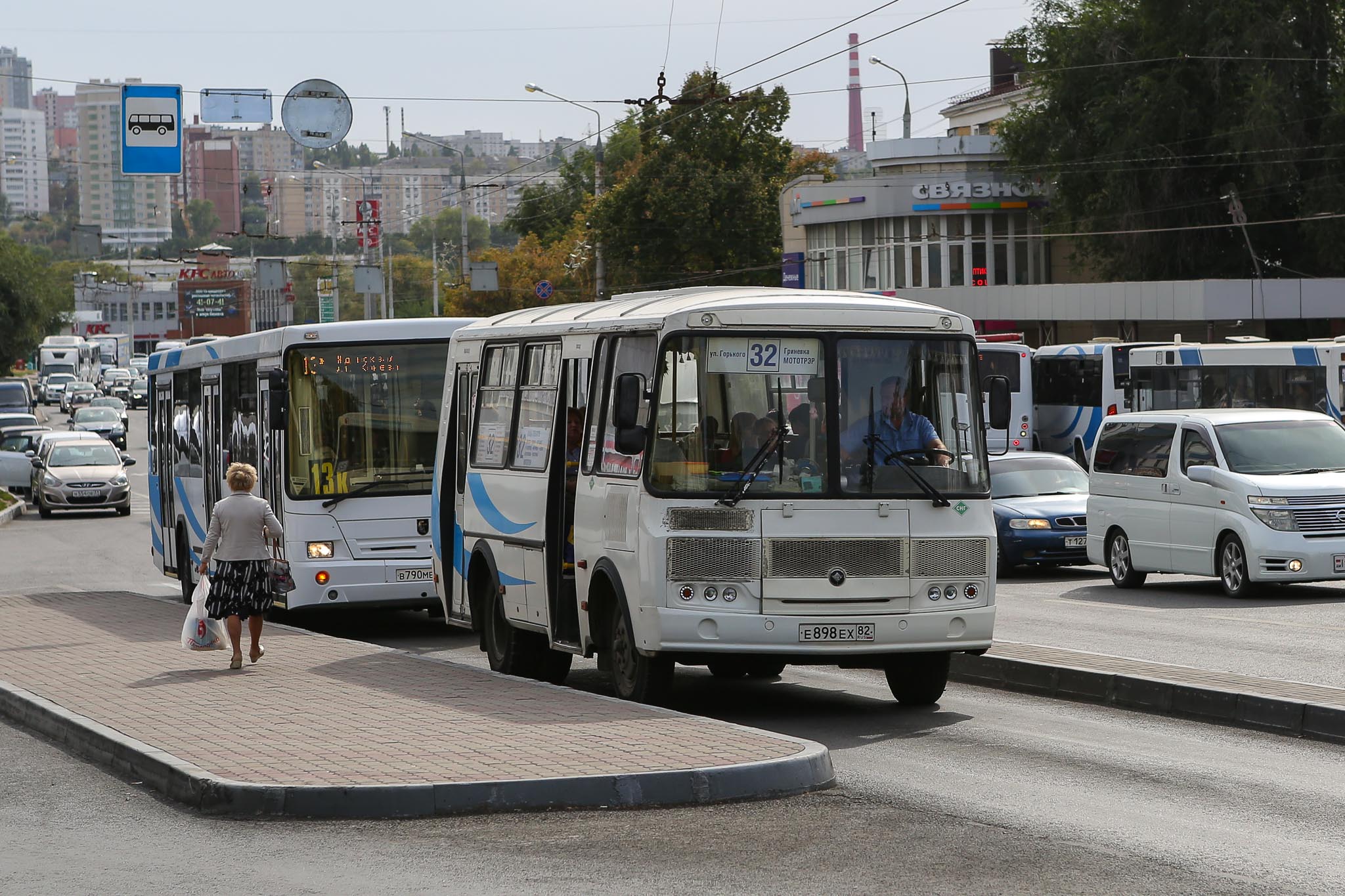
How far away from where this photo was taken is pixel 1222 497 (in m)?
19.5

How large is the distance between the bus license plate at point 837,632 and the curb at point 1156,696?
197 cm

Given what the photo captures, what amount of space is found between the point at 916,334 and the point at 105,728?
5.27m

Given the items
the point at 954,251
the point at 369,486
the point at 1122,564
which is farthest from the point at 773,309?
the point at 954,251

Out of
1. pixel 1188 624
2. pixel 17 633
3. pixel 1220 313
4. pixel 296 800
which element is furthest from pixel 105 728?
pixel 1220 313

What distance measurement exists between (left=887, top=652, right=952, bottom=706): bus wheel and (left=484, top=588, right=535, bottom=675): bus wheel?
283cm

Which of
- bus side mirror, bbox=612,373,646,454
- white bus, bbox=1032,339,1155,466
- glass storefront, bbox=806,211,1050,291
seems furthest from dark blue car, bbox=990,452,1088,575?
glass storefront, bbox=806,211,1050,291

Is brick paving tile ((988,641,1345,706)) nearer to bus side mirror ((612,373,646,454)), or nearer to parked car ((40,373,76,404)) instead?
bus side mirror ((612,373,646,454))

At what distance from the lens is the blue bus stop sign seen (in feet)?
80.3

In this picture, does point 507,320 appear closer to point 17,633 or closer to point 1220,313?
point 17,633

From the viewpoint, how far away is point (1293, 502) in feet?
62.2

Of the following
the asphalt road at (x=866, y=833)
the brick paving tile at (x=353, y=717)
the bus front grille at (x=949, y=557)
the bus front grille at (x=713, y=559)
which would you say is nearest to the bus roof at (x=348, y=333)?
the brick paving tile at (x=353, y=717)

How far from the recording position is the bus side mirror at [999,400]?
11875mm

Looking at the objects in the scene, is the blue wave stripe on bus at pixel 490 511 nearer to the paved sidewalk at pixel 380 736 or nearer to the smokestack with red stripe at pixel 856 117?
the paved sidewalk at pixel 380 736

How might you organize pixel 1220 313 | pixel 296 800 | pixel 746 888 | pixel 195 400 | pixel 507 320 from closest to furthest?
1. pixel 746 888
2. pixel 296 800
3. pixel 507 320
4. pixel 195 400
5. pixel 1220 313
